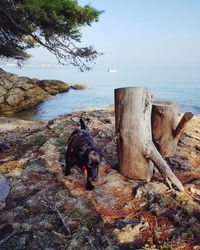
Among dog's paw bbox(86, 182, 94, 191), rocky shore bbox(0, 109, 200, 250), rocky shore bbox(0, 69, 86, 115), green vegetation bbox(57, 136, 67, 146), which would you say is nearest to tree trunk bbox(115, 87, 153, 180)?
rocky shore bbox(0, 109, 200, 250)

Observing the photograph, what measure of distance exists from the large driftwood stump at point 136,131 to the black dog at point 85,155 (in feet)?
2.40

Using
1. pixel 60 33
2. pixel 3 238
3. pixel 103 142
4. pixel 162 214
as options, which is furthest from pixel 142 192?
pixel 60 33

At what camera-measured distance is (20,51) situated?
18297 mm

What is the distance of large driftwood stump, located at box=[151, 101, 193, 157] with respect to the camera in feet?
23.5

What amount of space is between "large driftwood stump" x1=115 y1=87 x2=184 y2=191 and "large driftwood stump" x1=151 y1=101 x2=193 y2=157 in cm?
104

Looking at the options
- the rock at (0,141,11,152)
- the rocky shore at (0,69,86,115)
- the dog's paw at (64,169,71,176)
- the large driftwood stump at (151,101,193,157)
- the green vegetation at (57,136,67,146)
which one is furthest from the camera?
the rocky shore at (0,69,86,115)

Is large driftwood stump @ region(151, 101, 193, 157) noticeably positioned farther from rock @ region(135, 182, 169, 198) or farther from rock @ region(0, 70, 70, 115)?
rock @ region(0, 70, 70, 115)

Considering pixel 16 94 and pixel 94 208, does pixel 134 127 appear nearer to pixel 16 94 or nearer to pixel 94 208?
pixel 94 208

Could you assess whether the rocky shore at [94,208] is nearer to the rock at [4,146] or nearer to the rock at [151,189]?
the rock at [151,189]

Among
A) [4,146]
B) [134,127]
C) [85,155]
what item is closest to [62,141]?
[4,146]

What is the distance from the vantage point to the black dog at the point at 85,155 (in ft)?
18.0

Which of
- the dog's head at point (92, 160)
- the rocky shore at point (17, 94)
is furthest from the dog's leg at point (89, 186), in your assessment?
the rocky shore at point (17, 94)

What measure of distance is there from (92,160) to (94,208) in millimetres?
780

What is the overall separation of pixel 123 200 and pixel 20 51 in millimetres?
14740
